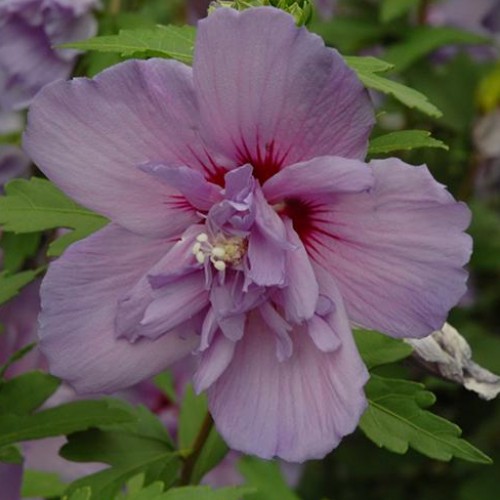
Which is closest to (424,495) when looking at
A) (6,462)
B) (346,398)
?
(6,462)

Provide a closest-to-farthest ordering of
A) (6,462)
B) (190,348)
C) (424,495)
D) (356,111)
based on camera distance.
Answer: (356,111) → (190,348) → (6,462) → (424,495)

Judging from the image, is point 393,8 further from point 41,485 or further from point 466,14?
point 41,485

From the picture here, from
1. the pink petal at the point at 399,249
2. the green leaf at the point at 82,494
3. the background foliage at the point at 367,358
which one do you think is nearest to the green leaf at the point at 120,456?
the background foliage at the point at 367,358

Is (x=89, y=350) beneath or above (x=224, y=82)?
beneath

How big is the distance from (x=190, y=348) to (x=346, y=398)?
0.50 ft

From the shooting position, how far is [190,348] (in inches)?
38.8

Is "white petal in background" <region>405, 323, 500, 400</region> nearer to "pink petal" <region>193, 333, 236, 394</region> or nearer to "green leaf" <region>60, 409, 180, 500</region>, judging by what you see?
"pink petal" <region>193, 333, 236, 394</region>

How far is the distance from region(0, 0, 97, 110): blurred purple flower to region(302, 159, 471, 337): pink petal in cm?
70

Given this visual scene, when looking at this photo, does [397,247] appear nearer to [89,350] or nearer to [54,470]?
[89,350]

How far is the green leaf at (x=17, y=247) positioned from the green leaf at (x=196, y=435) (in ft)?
0.82

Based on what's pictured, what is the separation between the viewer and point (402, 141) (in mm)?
1019

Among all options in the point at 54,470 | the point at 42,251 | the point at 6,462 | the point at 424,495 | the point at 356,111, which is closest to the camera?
the point at 356,111

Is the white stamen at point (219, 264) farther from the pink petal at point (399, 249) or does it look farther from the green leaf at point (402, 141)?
the green leaf at point (402, 141)

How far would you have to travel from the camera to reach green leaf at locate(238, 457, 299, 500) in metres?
1.51
